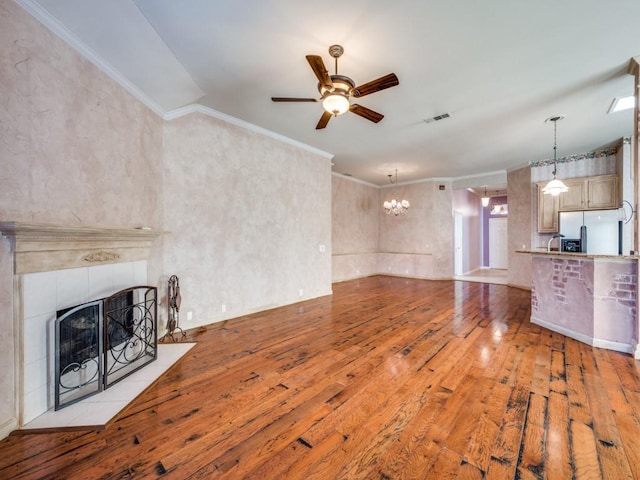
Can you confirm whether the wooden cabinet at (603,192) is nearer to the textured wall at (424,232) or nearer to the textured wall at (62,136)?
the textured wall at (424,232)

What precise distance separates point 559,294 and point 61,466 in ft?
17.9

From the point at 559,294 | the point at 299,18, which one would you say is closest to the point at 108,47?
the point at 299,18

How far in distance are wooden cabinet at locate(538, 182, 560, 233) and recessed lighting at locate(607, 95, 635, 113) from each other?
8.10 feet

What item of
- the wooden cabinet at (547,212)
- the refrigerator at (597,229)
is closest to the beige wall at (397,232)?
the wooden cabinet at (547,212)

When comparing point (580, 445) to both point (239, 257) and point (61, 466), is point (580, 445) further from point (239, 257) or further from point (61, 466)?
point (239, 257)

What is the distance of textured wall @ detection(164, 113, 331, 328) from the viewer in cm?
384

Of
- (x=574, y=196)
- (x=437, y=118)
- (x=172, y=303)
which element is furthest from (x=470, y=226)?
(x=172, y=303)

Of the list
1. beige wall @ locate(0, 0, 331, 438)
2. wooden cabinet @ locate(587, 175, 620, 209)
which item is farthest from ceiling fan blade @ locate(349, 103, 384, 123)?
wooden cabinet @ locate(587, 175, 620, 209)

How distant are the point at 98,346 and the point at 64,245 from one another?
0.95 m

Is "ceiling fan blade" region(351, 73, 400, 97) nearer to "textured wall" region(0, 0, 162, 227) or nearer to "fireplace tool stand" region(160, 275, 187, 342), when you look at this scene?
"textured wall" region(0, 0, 162, 227)

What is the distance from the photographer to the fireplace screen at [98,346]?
7.06 feet

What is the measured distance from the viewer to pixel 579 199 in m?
5.78

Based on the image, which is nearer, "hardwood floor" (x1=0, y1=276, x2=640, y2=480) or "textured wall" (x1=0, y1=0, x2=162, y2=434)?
"hardwood floor" (x1=0, y1=276, x2=640, y2=480)

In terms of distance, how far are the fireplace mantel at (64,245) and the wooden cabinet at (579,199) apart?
7948 millimetres
